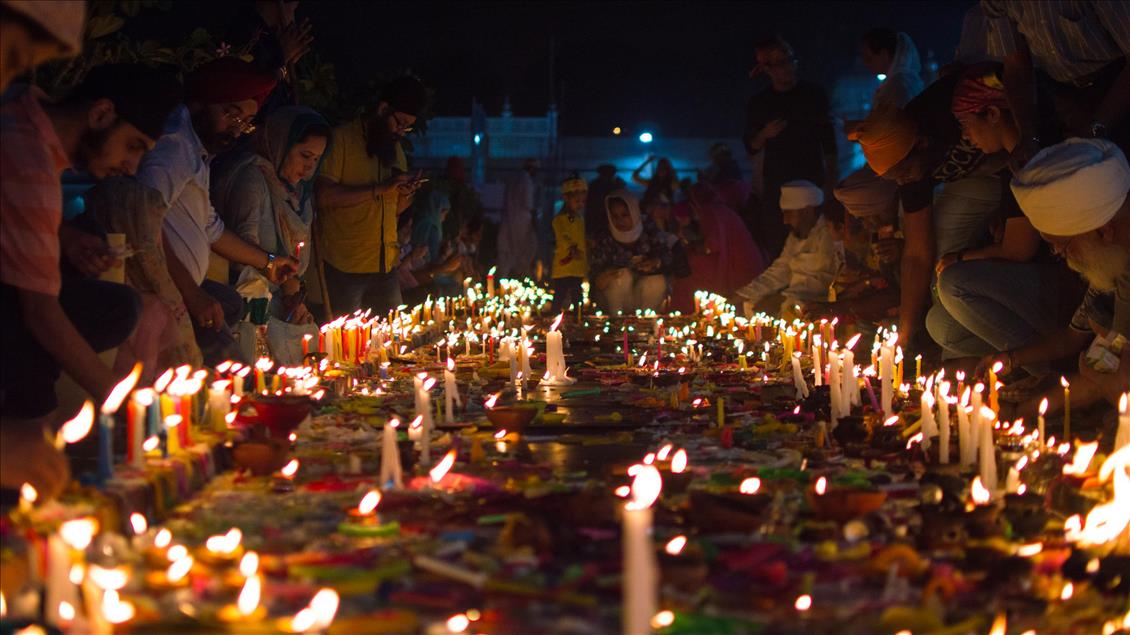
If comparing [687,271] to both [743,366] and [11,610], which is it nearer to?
[743,366]

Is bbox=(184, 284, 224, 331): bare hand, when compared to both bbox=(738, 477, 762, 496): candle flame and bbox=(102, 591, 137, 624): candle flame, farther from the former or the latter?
bbox=(102, 591, 137, 624): candle flame

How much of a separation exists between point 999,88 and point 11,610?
6.09 meters

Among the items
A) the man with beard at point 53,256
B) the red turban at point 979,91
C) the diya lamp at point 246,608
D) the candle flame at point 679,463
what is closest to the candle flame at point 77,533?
the diya lamp at point 246,608

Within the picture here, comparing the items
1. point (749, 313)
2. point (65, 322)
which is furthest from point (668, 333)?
point (65, 322)

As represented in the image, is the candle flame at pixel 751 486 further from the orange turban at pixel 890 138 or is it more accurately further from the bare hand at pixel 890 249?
the bare hand at pixel 890 249

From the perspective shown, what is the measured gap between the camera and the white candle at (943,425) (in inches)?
189

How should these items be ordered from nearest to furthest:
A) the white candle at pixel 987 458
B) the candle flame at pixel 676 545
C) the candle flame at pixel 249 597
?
the candle flame at pixel 249 597 < the candle flame at pixel 676 545 < the white candle at pixel 987 458

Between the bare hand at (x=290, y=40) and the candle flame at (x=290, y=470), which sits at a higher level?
the bare hand at (x=290, y=40)

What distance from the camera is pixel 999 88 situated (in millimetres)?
7750

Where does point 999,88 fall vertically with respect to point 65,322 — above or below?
above

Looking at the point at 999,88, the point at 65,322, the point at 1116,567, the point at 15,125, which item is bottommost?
the point at 1116,567

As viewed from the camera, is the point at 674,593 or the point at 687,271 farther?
the point at 687,271

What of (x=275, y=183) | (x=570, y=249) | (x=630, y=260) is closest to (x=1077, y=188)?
(x=275, y=183)

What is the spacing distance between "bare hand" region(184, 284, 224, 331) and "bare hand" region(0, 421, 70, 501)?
2.86m
